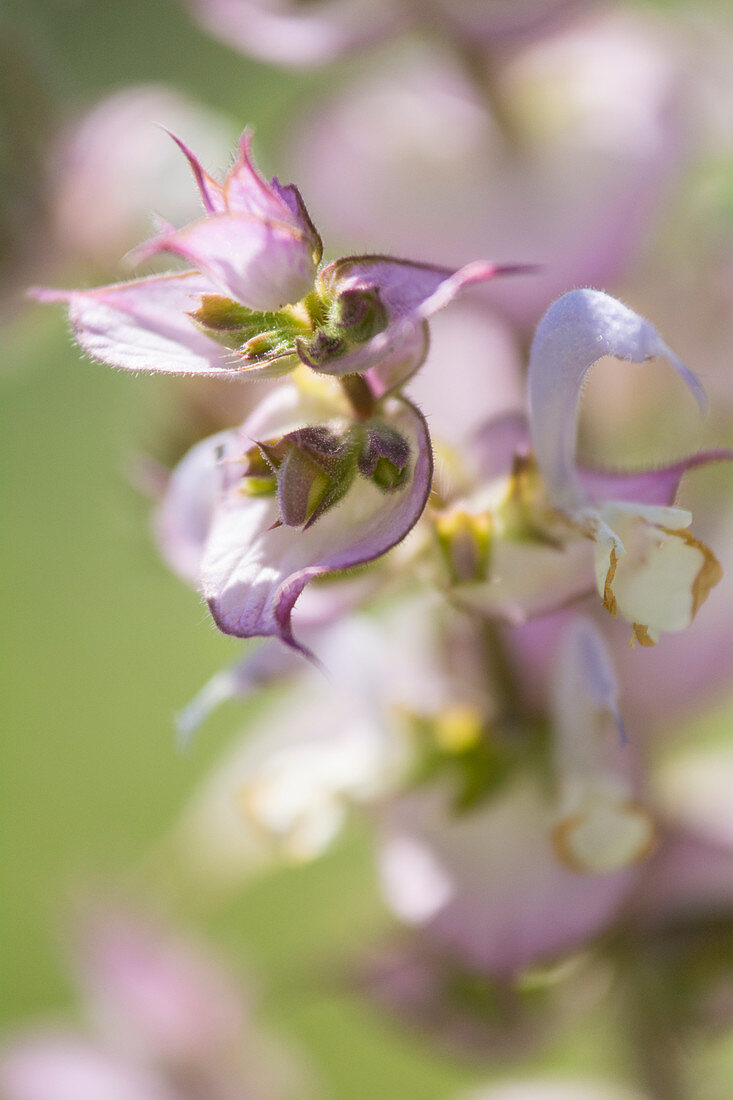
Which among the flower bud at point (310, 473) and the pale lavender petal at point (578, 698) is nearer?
the flower bud at point (310, 473)

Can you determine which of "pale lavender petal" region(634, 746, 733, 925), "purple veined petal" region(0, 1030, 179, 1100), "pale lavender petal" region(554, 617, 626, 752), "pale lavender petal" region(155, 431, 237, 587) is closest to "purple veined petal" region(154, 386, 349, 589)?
"pale lavender petal" region(155, 431, 237, 587)

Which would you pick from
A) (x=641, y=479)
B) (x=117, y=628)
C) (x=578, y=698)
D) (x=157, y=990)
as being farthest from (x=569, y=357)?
(x=117, y=628)

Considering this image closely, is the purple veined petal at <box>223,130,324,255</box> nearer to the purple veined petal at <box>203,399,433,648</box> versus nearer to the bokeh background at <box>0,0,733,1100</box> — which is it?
the purple veined petal at <box>203,399,433,648</box>

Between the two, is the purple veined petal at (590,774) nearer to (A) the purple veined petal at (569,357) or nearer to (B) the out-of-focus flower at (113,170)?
(A) the purple veined petal at (569,357)

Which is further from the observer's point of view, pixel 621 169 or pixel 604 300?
pixel 621 169

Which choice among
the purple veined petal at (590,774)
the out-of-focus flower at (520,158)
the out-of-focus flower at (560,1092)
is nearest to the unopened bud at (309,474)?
the purple veined petal at (590,774)

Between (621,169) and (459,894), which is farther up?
(621,169)

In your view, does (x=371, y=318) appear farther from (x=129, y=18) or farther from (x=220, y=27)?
(x=129, y=18)

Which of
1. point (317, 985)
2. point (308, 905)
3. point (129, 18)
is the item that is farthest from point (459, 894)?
point (129, 18)
